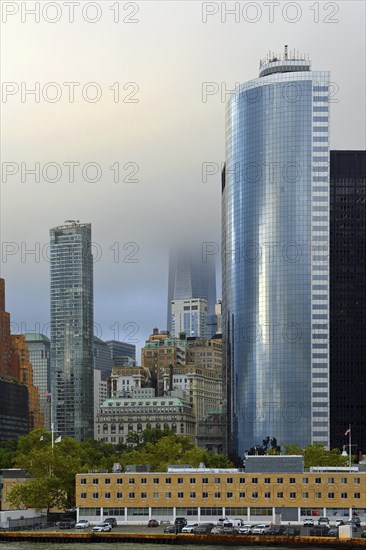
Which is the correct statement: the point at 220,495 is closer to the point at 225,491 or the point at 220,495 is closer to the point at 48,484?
the point at 225,491

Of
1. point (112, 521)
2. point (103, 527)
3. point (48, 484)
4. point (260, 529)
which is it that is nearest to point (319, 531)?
point (260, 529)

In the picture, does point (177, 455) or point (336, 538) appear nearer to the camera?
point (336, 538)

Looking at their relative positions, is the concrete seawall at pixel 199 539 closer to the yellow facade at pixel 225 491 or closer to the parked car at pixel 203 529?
the parked car at pixel 203 529

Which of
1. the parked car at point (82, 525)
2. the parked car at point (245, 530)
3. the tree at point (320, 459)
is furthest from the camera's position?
the tree at point (320, 459)

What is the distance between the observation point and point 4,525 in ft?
494

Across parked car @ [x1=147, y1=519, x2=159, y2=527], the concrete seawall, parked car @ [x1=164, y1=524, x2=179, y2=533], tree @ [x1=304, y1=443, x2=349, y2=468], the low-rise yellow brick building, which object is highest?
tree @ [x1=304, y1=443, x2=349, y2=468]

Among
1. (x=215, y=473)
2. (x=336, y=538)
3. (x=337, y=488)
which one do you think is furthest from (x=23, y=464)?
(x=336, y=538)

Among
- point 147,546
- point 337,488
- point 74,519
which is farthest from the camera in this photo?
point 74,519

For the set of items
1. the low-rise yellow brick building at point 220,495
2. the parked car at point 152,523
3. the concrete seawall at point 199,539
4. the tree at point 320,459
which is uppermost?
the tree at point 320,459

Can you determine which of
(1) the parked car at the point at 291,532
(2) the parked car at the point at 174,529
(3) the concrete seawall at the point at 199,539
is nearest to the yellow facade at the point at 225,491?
(2) the parked car at the point at 174,529

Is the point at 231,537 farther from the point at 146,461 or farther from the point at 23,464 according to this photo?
the point at 23,464

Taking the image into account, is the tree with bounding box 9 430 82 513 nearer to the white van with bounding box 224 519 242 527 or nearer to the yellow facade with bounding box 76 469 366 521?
the yellow facade with bounding box 76 469 366 521

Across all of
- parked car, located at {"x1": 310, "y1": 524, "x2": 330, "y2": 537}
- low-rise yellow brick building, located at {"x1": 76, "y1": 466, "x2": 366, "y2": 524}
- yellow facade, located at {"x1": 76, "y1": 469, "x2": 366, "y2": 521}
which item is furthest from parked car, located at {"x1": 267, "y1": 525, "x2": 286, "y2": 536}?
yellow facade, located at {"x1": 76, "y1": 469, "x2": 366, "y2": 521}

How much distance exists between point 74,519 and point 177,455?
4230cm
